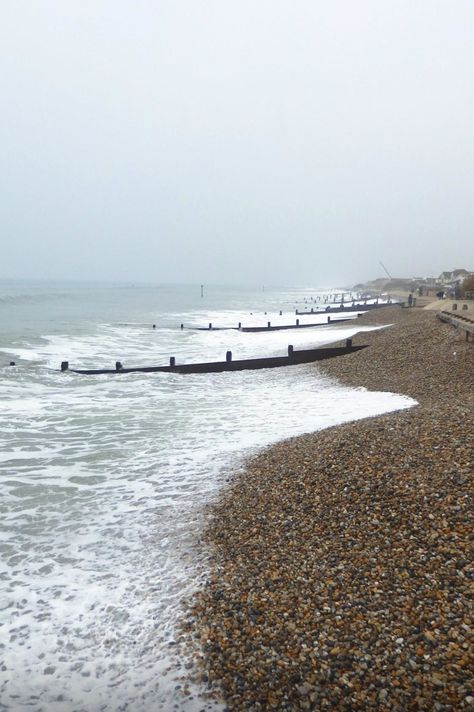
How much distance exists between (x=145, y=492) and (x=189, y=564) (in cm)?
227

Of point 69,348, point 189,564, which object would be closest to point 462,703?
point 189,564

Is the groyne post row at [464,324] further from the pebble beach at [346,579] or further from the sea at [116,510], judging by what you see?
the pebble beach at [346,579]

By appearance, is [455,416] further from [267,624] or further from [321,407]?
[267,624]

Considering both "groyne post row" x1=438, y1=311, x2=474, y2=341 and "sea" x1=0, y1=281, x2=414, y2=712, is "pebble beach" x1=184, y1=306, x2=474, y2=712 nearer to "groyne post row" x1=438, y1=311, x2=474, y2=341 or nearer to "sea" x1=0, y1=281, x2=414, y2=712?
"sea" x1=0, y1=281, x2=414, y2=712

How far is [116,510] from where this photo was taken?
6.45 m

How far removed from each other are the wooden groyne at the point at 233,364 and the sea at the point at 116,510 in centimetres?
130

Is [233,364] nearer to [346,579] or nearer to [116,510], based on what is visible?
[116,510]

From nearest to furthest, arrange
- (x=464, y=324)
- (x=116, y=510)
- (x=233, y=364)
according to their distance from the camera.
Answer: (x=116, y=510)
(x=464, y=324)
(x=233, y=364)

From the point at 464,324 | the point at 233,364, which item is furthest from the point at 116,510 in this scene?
the point at 464,324

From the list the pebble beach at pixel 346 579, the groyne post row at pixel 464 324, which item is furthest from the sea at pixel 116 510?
the groyne post row at pixel 464 324

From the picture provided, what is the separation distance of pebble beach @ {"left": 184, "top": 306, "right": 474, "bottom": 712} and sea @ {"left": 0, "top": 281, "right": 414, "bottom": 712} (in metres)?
0.36

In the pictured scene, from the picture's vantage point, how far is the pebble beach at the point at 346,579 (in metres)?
3.12

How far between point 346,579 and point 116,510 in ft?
12.0

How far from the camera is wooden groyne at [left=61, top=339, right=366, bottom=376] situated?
18328 mm
